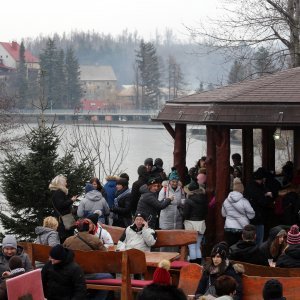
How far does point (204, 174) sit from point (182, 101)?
138cm

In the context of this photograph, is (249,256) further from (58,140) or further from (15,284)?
(58,140)

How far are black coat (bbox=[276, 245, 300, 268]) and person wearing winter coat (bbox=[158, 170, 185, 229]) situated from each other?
3.26 metres

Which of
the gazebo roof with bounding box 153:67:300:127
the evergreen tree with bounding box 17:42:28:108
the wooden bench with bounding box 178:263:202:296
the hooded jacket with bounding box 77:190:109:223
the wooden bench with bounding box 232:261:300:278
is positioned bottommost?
the wooden bench with bounding box 178:263:202:296

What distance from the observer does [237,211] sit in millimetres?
12086

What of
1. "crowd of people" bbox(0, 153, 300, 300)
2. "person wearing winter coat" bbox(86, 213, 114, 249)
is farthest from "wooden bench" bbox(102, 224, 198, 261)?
"person wearing winter coat" bbox(86, 213, 114, 249)

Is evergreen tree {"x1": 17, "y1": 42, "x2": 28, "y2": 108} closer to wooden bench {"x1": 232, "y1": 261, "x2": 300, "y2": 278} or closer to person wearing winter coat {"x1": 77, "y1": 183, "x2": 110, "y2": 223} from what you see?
person wearing winter coat {"x1": 77, "y1": 183, "x2": 110, "y2": 223}

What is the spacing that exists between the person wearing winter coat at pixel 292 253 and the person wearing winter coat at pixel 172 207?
10.7 feet

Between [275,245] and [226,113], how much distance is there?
3108 mm

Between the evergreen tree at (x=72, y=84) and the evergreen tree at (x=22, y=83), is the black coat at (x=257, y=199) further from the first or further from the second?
the evergreen tree at (x=72, y=84)

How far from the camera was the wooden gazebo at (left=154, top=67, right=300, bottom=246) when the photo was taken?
491 inches

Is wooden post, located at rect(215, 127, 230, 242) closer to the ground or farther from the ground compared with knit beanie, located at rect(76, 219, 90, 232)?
farther from the ground

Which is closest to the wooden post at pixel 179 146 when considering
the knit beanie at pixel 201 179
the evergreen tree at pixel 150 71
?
the knit beanie at pixel 201 179

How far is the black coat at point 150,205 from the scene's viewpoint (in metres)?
12.2

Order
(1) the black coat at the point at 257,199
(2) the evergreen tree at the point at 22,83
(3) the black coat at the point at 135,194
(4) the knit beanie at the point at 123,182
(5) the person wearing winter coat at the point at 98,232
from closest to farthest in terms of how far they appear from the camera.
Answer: (5) the person wearing winter coat at the point at 98,232 < (1) the black coat at the point at 257,199 < (3) the black coat at the point at 135,194 < (4) the knit beanie at the point at 123,182 < (2) the evergreen tree at the point at 22,83
